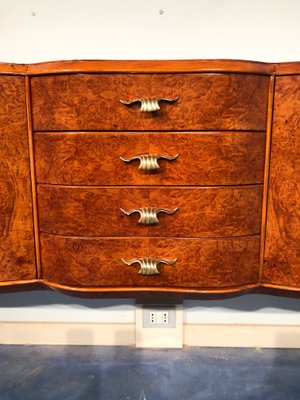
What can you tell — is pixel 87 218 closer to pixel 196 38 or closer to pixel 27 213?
pixel 27 213

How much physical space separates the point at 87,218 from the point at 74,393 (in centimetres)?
67

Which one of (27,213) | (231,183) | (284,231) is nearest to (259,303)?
(284,231)

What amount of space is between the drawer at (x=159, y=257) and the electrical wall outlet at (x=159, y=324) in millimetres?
470

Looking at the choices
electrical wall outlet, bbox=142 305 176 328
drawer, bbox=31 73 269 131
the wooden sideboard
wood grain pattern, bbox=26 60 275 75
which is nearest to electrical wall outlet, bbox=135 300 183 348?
electrical wall outlet, bbox=142 305 176 328

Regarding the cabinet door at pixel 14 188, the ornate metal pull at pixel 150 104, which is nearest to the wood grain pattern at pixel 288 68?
the ornate metal pull at pixel 150 104

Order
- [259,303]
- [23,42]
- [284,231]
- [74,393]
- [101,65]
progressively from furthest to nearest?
[259,303] → [23,42] → [74,393] → [284,231] → [101,65]

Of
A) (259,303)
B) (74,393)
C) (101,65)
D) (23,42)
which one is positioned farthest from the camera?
(259,303)

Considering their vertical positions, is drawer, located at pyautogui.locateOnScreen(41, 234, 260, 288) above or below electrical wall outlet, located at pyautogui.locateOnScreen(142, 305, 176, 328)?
above

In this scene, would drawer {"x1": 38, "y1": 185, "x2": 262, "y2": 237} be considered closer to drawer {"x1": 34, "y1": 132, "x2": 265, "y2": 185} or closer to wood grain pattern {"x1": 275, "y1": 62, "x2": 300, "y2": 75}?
drawer {"x1": 34, "y1": 132, "x2": 265, "y2": 185}

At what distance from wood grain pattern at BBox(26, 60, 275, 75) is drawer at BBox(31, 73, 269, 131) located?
0.01 m

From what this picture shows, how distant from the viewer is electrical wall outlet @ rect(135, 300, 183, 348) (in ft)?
4.55

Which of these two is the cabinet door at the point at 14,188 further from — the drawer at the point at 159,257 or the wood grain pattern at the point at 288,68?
the wood grain pattern at the point at 288,68

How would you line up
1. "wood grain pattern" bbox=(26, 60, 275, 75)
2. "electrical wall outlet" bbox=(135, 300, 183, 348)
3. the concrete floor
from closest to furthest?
1. "wood grain pattern" bbox=(26, 60, 275, 75)
2. the concrete floor
3. "electrical wall outlet" bbox=(135, 300, 183, 348)

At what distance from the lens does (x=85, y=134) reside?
88 cm
